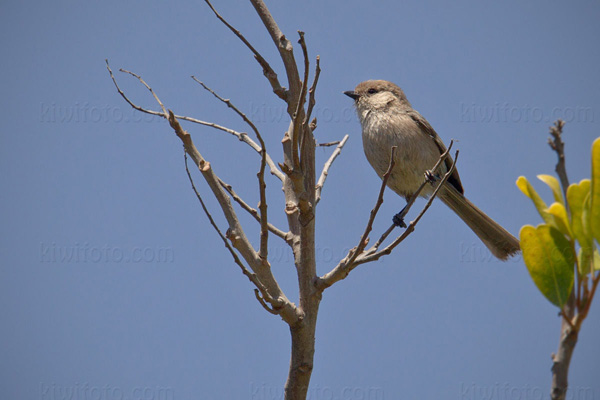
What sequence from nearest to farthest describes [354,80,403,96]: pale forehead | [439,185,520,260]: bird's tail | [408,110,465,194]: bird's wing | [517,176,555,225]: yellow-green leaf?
[517,176,555,225]: yellow-green leaf, [439,185,520,260]: bird's tail, [408,110,465,194]: bird's wing, [354,80,403,96]: pale forehead

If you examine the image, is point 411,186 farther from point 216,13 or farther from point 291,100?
point 216,13

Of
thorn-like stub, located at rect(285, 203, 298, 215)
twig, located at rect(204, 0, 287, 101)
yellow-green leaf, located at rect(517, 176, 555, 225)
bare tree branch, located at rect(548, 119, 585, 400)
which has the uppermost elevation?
twig, located at rect(204, 0, 287, 101)

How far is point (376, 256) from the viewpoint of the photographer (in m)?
2.68

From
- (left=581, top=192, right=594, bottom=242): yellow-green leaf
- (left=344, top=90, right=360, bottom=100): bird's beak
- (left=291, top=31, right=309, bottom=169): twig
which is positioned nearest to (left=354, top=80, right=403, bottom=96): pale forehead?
(left=344, top=90, right=360, bottom=100): bird's beak

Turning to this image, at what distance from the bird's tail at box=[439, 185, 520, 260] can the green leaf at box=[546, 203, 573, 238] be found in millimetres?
3159

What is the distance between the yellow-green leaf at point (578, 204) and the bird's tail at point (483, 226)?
3.18 meters

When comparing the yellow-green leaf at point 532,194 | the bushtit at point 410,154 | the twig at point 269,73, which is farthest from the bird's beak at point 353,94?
the yellow-green leaf at point 532,194

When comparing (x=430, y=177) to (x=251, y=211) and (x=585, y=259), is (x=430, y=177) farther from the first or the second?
(x=585, y=259)

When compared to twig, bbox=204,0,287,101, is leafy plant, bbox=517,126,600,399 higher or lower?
lower

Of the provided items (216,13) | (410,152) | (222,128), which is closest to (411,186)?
(410,152)

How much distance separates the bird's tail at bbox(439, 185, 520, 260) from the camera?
442 centimetres

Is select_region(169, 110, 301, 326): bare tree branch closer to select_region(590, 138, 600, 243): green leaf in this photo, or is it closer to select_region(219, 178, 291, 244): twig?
select_region(219, 178, 291, 244): twig

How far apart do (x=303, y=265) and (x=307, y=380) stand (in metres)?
0.53

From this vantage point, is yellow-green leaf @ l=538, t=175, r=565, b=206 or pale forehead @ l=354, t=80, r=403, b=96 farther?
pale forehead @ l=354, t=80, r=403, b=96
